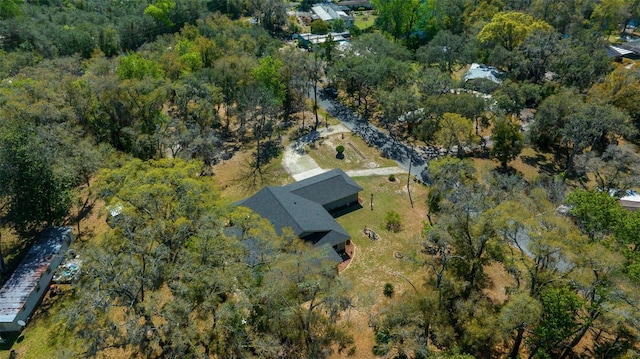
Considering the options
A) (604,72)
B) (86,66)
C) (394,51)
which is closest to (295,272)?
(394,51)

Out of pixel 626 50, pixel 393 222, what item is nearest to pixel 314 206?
pixel 393 222

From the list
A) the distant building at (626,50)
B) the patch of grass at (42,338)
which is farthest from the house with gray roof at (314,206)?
the distant building at (626,50)

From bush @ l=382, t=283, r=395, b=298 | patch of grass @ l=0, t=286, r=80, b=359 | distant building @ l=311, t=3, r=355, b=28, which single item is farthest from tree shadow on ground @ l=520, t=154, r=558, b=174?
distant building @ l=311, t=3, r=355, b=28

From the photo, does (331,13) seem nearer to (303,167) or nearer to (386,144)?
(386,144)

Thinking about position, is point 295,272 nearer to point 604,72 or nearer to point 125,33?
point 604,72

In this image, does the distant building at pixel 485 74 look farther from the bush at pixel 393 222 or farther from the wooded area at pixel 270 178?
the bush at pixel 393 222

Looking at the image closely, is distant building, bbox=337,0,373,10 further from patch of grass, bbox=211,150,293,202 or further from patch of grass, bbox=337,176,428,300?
patch of grass, bbox=337,176,428,300
